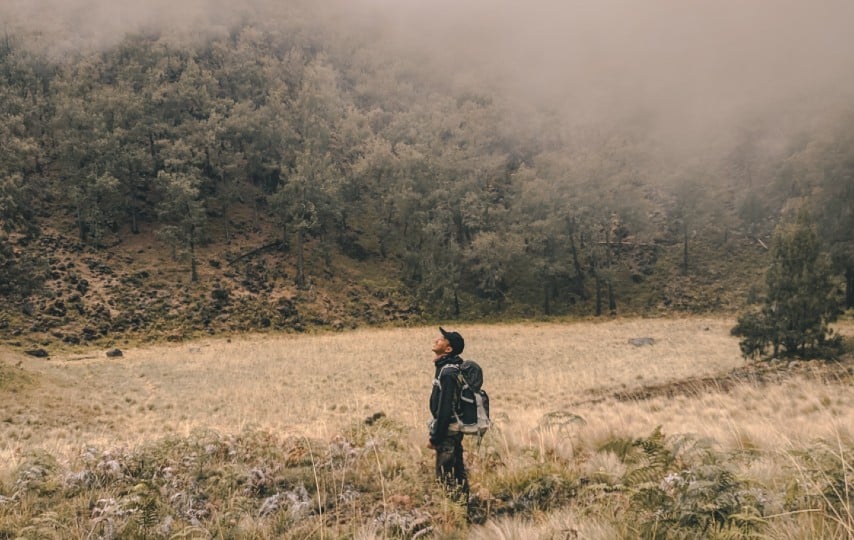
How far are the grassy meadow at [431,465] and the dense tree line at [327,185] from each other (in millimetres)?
34031

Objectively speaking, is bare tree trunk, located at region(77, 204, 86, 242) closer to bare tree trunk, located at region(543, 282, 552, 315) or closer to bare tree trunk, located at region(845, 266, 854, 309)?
bare tree trunk, located at region(543, 282, 552, 315)

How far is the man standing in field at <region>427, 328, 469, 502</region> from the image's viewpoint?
16.1ft

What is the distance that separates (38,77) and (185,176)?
3548 centimetres

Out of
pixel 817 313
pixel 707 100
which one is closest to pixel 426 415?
pixel 817 313

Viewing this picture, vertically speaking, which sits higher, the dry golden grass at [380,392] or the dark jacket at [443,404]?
the dark jacket at [443,404]

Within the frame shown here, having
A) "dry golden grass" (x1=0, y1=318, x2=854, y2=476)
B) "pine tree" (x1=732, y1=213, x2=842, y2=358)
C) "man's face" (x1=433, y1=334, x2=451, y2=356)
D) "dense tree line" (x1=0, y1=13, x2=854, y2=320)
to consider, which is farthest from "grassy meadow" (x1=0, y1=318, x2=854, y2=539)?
"dense tree line" (x1=0, y1=13, x2=854, y2=320)

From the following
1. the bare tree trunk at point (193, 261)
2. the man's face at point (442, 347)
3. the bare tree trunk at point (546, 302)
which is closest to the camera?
the man's face at point (442, 347)

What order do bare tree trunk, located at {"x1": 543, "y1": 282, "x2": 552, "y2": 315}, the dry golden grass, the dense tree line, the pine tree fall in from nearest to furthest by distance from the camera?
the dry golden grass, the pine tree, the dense tree line, bare tree trunk, located at {"x1": 543, "y1": 282, "x2": 552, "y2": 315}

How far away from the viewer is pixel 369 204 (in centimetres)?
6925

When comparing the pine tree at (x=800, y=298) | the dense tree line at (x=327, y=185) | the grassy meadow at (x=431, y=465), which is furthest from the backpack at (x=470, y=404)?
the dense tree line at (x=327, y=185)

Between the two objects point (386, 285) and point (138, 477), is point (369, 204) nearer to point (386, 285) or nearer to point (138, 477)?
point (386, 285)

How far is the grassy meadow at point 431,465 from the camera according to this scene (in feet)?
11.3

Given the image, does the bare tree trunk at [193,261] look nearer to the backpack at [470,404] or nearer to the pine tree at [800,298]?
the pine tree at [800,298]

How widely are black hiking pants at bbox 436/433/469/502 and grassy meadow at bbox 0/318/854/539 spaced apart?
0.66 feet
